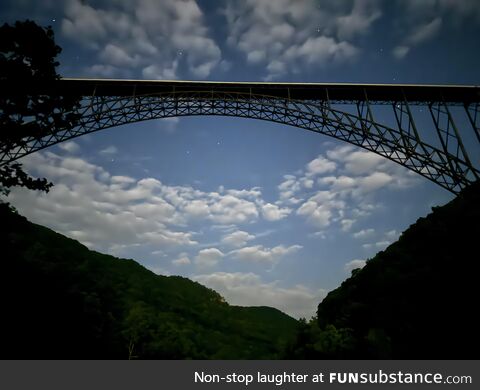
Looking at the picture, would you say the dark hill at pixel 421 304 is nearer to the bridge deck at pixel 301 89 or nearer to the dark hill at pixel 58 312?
the dark hill at pixel 58 312

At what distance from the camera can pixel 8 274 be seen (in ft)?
30.8

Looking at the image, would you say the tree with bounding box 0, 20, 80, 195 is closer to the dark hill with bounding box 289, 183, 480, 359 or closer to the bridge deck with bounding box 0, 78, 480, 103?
the bridge deck with bounding box 0, 78, 480, 103

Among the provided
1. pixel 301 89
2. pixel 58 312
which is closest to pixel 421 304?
pixel 58 312

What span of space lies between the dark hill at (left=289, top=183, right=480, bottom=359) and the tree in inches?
498

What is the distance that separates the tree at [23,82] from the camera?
1157 centimetres

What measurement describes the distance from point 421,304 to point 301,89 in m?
15.6

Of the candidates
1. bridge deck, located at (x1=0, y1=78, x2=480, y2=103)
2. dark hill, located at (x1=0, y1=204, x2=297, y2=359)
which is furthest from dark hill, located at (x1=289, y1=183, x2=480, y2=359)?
bridge deck, located at (x1=0, y1=78, x2=480, y2=103)

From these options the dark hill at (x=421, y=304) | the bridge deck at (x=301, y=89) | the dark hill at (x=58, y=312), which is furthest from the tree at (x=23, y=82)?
the dark hill at (x=421, y=304)

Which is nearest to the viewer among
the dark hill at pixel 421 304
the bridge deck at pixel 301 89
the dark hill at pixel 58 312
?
the dark hill at pixel 421 304

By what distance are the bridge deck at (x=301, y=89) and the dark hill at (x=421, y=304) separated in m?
11.0

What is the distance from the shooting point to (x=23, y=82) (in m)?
11.7

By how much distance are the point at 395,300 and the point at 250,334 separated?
64831 millimetres
